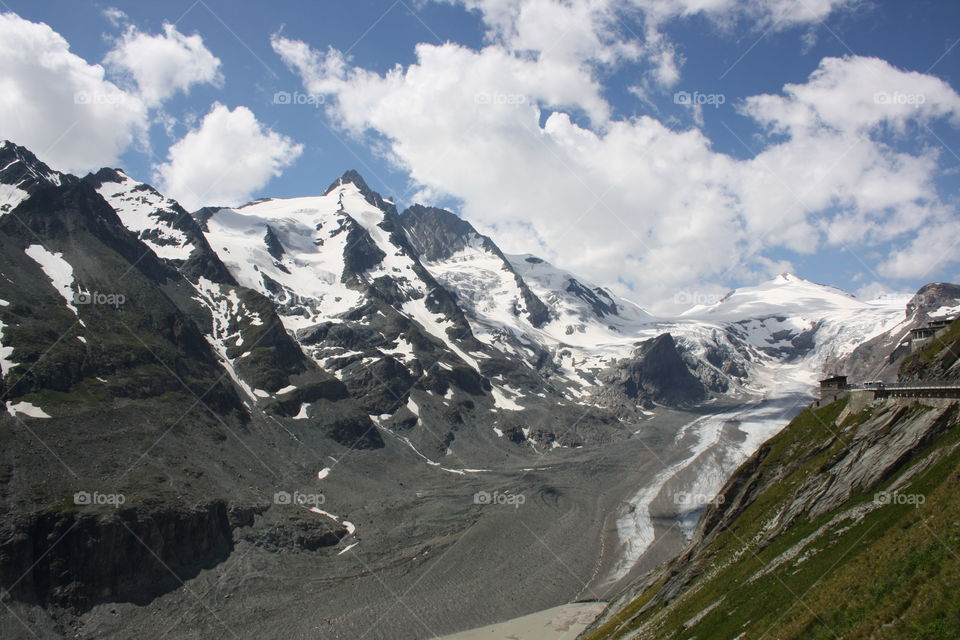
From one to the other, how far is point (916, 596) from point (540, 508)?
144 metres

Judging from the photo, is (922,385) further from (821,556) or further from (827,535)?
(821,556)

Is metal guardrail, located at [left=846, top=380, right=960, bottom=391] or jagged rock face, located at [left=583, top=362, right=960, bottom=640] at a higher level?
metal guardrail, located at [left=846, top=380, right=960, bottom=391]

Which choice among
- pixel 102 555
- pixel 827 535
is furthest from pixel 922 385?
pixel 102 555

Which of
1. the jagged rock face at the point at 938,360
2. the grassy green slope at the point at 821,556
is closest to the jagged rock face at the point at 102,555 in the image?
the grassy green slope at the point at 821,556

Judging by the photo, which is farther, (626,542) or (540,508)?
(540,508)

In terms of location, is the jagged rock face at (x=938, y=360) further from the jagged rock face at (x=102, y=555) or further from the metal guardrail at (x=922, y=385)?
the jagged rock face at (x=102, y=555)

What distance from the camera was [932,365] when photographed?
57.6 meters

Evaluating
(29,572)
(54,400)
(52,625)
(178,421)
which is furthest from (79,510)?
(178,421)

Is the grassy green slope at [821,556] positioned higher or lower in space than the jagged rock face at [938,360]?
lower

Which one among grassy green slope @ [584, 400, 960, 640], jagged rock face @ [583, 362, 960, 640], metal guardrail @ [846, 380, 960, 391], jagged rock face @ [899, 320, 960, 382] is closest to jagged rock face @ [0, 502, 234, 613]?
jagged rock face @ [583, 362, 960, 640]

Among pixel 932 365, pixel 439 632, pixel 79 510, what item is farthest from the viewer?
pixel 79 510

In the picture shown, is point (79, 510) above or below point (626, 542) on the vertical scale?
above

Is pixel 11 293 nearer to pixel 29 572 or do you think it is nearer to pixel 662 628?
pixel 29 572

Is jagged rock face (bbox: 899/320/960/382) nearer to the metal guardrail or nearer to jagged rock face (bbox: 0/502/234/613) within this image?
the metal guardrail
